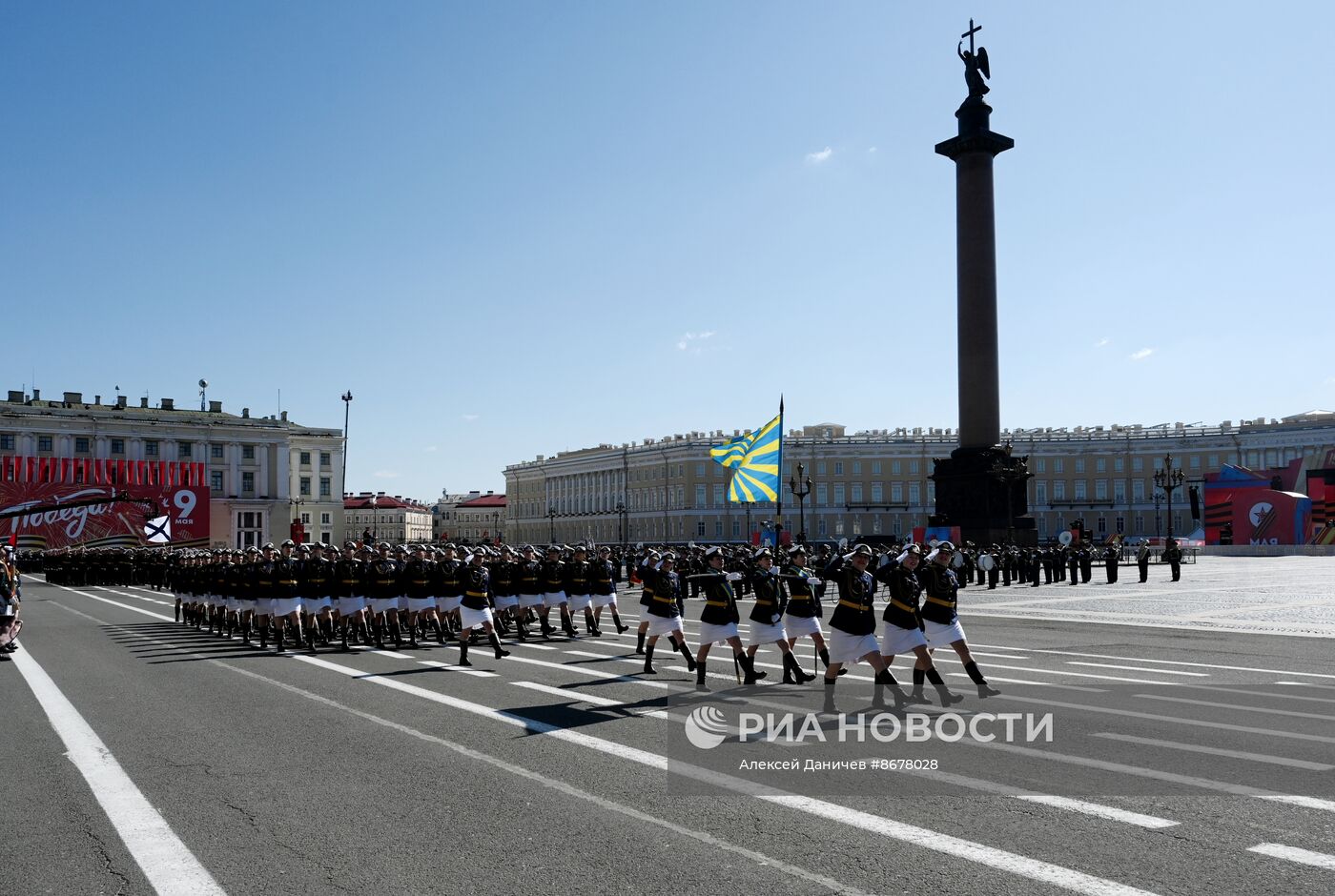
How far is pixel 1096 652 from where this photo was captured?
56.0 ft

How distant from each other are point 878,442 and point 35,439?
288 ft

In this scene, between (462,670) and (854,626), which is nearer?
(854,626)

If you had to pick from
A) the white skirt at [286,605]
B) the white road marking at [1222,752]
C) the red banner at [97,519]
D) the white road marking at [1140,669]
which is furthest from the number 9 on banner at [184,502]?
the white road marking at [1222,752]

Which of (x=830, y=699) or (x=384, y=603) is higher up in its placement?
(x=384, y=603)

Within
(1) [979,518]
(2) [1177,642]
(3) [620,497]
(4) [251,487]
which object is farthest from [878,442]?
(2) [1177,642]

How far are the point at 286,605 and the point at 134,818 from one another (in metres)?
12.4

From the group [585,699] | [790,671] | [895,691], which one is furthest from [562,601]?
[895,691]

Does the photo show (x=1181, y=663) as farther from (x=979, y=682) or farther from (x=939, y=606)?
(x=939, y=606)

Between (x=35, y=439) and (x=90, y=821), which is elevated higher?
(x=35, y=439)

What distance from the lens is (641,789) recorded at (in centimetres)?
768

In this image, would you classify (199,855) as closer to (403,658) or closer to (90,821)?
(90,821)

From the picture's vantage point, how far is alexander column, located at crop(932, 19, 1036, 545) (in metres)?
47.5

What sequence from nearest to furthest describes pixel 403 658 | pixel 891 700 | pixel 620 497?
pixel 891 700 → pixel 403 658 → pixel 620 497

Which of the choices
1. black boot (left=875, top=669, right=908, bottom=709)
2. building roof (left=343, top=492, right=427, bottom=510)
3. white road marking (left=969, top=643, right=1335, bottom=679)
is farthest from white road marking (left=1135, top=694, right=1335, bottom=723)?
building roof (left=343, top=492, right=427, bottom=510)
